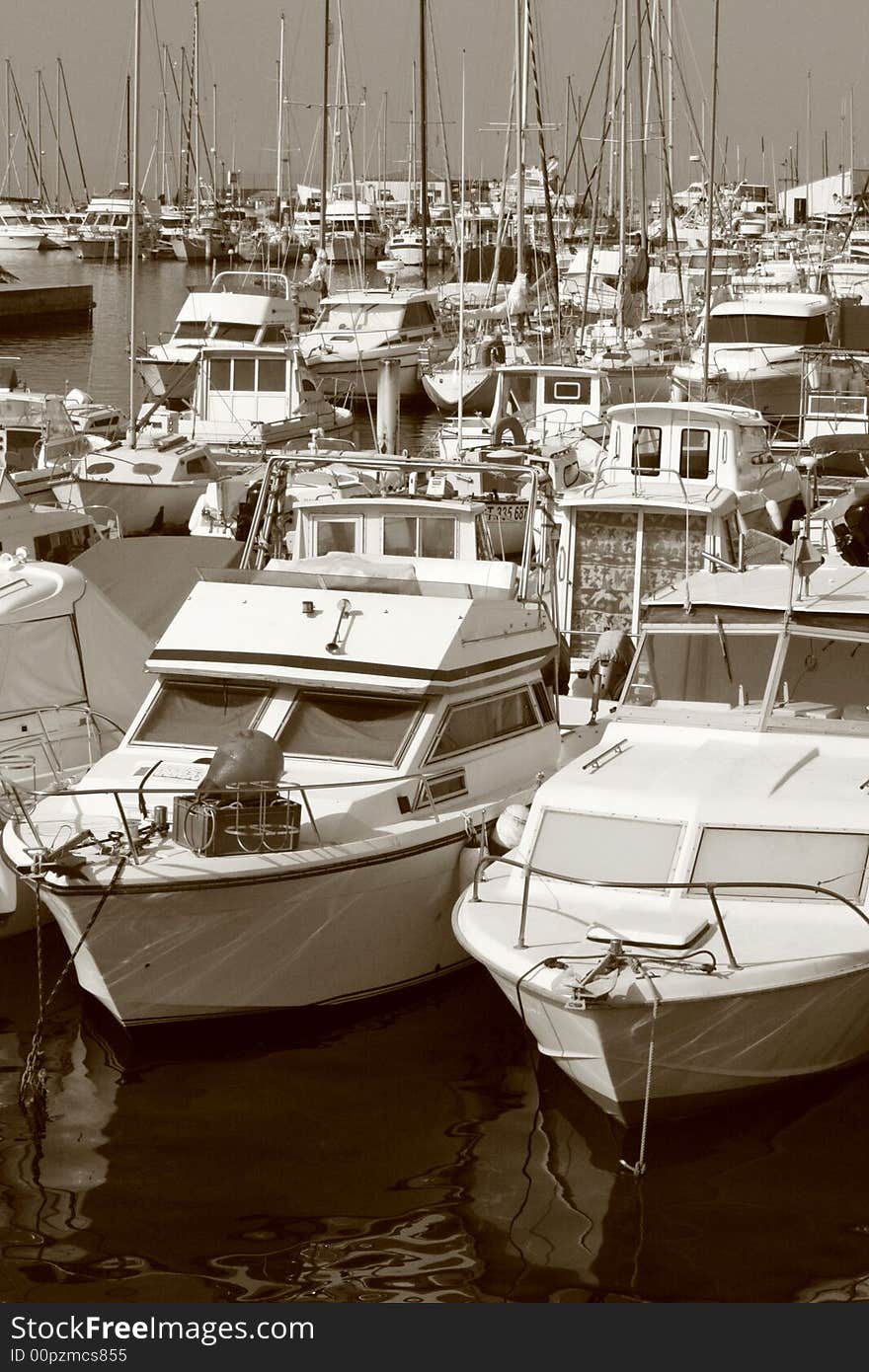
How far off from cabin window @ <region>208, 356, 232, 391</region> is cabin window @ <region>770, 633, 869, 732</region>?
2131 centimetres

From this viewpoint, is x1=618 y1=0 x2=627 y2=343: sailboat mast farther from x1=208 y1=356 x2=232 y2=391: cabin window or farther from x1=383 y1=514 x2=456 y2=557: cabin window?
x1=383 y1=514 x2=456 y2=557: cabin window

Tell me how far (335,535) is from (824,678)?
5.74 meters

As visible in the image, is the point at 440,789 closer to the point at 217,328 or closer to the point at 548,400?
the point at 548,400

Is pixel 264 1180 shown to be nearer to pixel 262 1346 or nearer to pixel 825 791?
pixel 262 1346

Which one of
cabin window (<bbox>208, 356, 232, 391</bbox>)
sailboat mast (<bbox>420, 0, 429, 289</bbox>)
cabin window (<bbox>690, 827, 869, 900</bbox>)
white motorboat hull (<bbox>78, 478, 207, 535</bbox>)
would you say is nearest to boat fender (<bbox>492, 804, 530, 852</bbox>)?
cabin window (<bbox>690, 827, 869, 900</bbox>)

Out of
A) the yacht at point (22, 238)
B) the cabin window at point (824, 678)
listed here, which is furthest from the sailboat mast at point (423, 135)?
the yacht at point (22, 238)

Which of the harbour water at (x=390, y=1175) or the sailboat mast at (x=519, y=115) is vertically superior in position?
the sailboat mast at (x=519, y=115)

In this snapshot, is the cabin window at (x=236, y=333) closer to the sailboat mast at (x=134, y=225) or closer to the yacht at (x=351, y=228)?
the sailboat mast at (x=134, y=225)

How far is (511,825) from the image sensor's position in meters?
11.5

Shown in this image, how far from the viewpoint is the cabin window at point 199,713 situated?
40.5 feet

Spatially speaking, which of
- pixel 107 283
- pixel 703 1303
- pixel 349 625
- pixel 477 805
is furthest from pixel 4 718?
pixel 107 283

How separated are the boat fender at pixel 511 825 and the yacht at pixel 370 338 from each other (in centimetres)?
2745

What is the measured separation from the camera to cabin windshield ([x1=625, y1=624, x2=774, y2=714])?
12352 millimetres

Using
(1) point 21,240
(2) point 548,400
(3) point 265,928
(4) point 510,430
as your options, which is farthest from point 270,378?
(1) point 21,240
